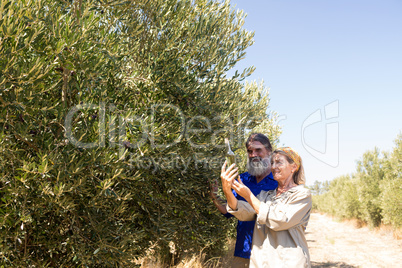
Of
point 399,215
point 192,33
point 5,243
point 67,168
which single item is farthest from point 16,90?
point 399,215

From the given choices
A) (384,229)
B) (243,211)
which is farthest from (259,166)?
(384,229)

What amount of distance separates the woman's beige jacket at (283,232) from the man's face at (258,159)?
1.27 meters

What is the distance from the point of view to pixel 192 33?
6.00 metres

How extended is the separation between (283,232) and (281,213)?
0.24 meters

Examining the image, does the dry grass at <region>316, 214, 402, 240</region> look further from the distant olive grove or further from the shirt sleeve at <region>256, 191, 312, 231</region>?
the shirt sleeve at <region>256, 191, 312, 231</region>

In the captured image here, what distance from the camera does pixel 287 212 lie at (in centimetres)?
342

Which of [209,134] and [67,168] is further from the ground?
[209,134]

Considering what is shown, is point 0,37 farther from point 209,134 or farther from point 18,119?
point 209,134

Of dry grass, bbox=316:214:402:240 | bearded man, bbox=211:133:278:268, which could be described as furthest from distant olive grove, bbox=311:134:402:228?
bearded man, bbox=211:133:278:268

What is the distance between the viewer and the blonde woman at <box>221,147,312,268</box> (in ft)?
11.1

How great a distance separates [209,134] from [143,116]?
1.48 m

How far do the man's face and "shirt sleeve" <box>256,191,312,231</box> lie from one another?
1373 mm

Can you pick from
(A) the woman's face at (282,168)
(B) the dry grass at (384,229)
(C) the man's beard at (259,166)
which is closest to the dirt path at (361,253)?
(B) the dry grass at (384,229)

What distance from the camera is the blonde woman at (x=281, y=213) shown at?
3387 mm
